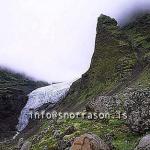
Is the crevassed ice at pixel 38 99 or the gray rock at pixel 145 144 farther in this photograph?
the crevassed ice at pixel 38 99

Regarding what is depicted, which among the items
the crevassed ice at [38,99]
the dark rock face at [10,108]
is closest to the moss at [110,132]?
the dark rock face at [10,108]

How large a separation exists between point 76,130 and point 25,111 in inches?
4811

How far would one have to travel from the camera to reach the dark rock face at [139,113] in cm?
3131

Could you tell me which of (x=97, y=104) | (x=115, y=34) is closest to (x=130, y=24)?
(x=115, y=34)

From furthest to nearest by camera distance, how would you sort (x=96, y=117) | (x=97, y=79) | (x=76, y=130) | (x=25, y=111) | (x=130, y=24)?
1. (x=130, y=24)
2. (x=25, y=111)
3. (x=97, y=79)
4. (x=96, y=117)
5. (x=76, y=130)

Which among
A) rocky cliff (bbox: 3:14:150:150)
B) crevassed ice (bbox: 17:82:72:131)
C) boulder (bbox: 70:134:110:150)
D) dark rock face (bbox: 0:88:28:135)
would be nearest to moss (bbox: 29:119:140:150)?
rocky cliff (bbox: 3:14:150:150)

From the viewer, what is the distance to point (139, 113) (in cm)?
3158

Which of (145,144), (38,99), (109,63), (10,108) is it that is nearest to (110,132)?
(145,144)

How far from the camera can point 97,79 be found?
120 metres

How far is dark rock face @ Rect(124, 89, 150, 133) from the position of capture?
31.3m

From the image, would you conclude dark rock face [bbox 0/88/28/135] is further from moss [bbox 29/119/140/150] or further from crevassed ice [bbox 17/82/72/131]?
moss [bbox 29/119/140/150]

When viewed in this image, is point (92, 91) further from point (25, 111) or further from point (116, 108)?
point (116, 108)

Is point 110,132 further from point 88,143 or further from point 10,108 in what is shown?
point 10,108

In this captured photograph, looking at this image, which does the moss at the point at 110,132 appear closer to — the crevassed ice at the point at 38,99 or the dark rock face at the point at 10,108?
the dark rock face at the point at 10,108
